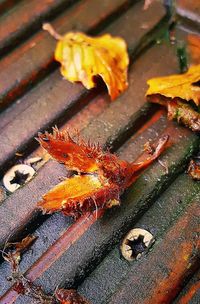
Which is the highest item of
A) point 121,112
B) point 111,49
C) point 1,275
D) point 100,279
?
point 111,49

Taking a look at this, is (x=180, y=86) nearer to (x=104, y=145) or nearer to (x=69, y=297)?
(x=104, y=145)

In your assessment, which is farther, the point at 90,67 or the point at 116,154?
the point at 90,67

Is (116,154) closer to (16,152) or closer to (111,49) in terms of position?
(16,152)

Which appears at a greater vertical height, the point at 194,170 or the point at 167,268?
the point at 194,170

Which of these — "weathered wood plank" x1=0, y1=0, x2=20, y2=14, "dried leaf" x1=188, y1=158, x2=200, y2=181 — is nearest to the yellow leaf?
"dried leaf" x1=188, y1=158, x2=200, y2=181

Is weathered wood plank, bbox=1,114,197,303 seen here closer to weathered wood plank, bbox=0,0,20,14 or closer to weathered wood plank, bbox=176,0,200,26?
weathered wood plank, bbox=176,0,200,26

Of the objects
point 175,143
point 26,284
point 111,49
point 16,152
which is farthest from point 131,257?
point 111,49

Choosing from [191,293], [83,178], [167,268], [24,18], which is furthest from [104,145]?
[24,18]

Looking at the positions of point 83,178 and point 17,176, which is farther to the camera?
point 17,176
